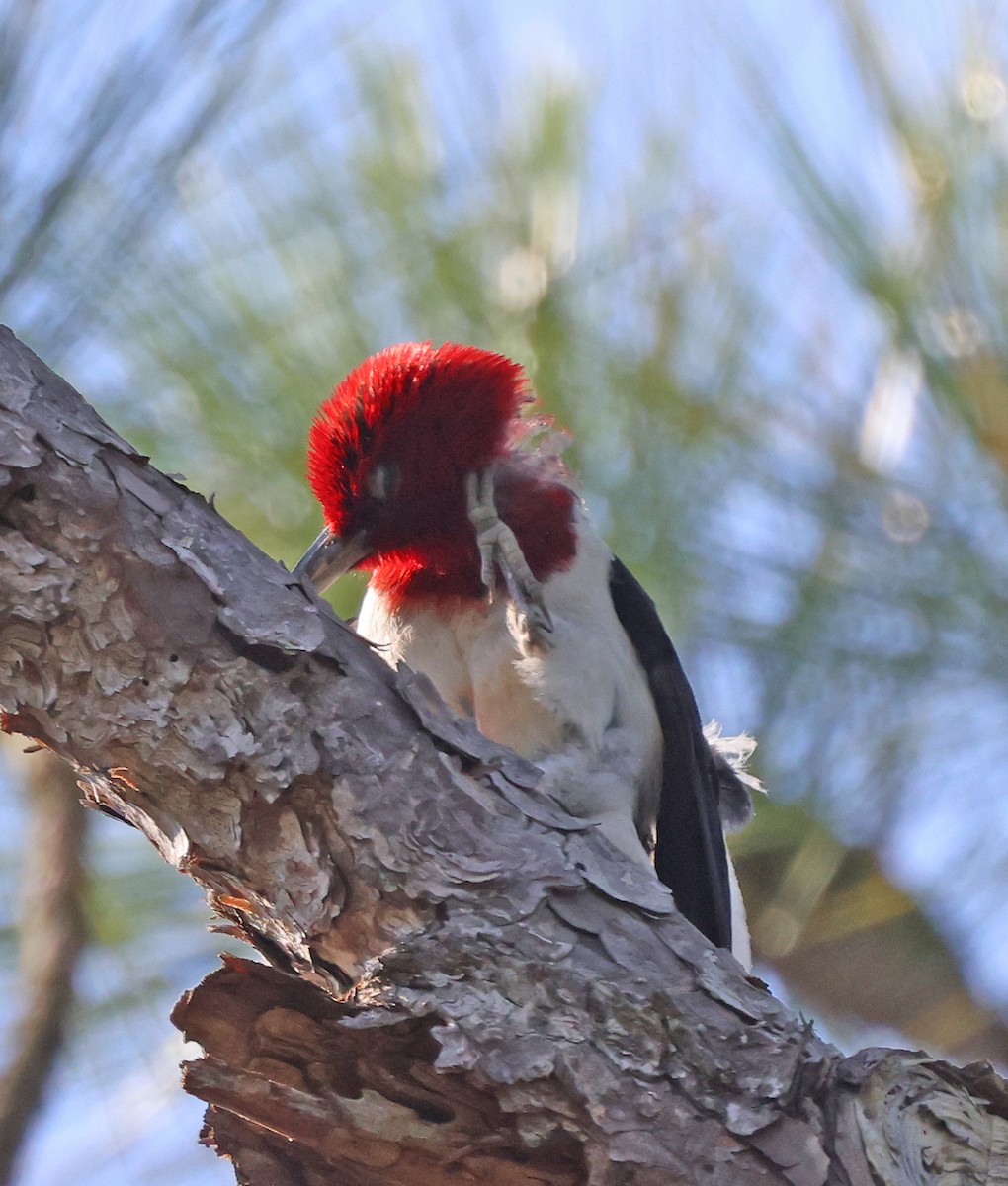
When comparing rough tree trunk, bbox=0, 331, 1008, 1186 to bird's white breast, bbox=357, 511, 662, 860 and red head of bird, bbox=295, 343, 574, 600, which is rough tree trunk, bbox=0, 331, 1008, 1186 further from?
red head of bird, bbox=295, 343, 574, 600

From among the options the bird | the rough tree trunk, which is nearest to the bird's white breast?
the bird

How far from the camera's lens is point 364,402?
6.07 feet

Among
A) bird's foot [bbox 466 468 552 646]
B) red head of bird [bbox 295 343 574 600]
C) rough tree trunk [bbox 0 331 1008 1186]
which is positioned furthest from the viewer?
red head of bird [bbox 295 343 574 600]

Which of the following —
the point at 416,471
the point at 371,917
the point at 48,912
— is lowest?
the point at 371,917

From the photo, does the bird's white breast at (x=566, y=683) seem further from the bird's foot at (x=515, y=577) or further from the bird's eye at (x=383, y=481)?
the bird's eye at (x=383, y=481)

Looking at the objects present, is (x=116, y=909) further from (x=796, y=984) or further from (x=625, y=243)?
(x=625, y=243)

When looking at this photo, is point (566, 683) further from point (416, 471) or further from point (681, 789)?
point (416, 471)

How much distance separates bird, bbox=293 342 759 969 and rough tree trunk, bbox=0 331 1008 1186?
0.39 metres

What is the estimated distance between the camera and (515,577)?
5.56ft

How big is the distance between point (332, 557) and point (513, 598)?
26cm

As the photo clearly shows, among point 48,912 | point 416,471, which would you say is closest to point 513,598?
point 416,471

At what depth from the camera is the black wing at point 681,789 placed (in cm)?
177

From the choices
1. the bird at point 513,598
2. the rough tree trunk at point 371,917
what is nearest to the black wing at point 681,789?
the bird at point 513,598

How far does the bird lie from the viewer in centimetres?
171
